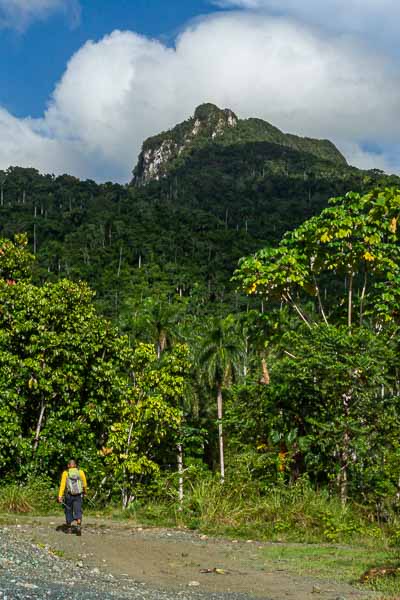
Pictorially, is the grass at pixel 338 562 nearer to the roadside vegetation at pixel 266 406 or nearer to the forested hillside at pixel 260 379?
the roadside vegetation at pixel 266 406

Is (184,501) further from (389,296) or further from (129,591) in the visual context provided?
(129,591)

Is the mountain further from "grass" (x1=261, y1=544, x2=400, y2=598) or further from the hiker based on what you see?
"grass" (x1=261, y1=544, x2=400, y2=598)

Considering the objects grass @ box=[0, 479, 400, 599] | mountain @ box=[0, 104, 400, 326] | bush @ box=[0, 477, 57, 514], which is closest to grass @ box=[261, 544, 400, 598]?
grass @ box=[0, 479, 400, 599]

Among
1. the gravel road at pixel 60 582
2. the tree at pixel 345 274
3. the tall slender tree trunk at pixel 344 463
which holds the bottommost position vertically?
the gravel road at pixel 60 582

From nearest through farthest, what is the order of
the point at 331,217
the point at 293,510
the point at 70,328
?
the point at 293,510, the point at 331,217, the point at 70,328

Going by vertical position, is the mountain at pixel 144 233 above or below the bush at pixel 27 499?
above

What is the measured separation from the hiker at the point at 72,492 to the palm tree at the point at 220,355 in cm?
2420

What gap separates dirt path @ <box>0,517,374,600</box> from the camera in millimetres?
9224

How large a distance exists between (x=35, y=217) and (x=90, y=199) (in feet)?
102

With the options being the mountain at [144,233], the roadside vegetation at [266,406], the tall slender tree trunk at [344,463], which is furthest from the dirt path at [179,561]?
the mountain at [144,233]

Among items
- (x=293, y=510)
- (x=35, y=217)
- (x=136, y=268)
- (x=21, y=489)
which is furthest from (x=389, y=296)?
(x=35, y=217)

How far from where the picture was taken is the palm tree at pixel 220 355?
38.8 m

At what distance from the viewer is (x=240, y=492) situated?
1636 cm

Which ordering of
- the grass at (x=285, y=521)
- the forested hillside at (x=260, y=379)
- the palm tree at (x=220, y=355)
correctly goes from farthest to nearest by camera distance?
the palm tree at (x=220, y=355) → the forested hillside at (x=260, y=379) → the grass at (x=285, y=521)
